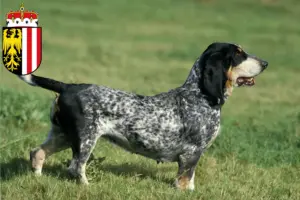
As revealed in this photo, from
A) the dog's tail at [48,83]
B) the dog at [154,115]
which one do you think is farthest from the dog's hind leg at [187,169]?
the dog's tail at [48,83]

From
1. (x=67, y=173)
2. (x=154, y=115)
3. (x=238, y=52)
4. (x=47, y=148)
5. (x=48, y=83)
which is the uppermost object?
(x=238, y=52)

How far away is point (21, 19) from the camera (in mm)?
8516

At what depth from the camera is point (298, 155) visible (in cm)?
1035

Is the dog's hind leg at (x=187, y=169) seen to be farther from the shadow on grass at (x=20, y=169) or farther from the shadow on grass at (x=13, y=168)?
the shadow on grass at (x=13, y=168)

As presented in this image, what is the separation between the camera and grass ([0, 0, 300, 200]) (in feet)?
27.1

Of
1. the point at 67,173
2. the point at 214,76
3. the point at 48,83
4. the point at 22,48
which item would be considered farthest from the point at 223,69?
the point at 22,48

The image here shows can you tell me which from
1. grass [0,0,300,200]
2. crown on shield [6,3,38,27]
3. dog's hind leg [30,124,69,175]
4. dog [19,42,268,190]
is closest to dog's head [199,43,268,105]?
dog [19,42,268,190]

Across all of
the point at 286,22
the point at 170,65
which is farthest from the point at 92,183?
the point at 286,22

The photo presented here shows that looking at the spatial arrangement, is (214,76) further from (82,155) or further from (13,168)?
(13,168)

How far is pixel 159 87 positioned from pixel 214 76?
956 centimetres

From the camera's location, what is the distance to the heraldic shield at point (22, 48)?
27.9 ft

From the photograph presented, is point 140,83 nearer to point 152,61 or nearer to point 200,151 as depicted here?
point 152,61

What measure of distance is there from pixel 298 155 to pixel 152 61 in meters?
13.0

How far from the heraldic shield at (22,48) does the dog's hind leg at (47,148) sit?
0.92m
